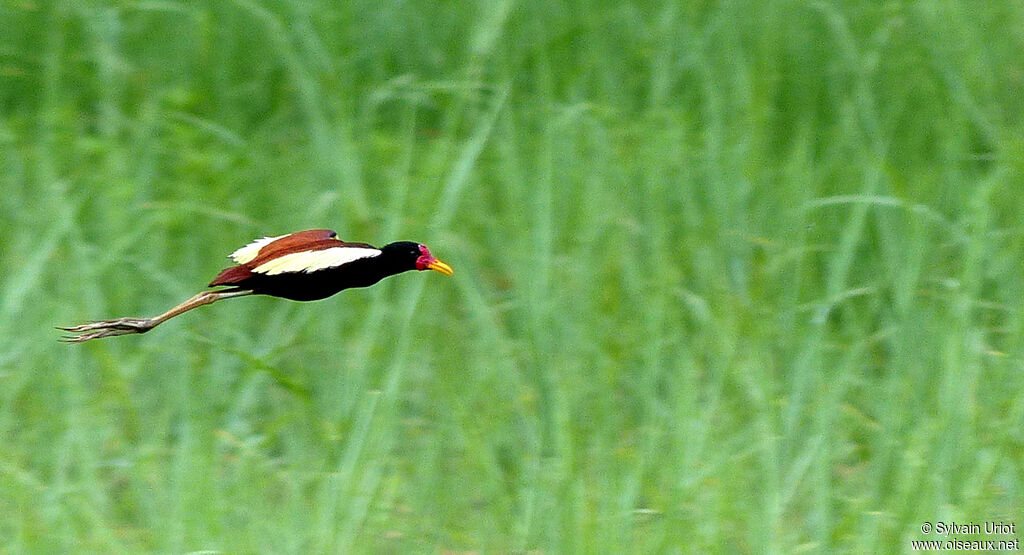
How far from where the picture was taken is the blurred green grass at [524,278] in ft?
9.61

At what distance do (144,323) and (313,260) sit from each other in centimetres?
16

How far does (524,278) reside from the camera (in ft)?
10.9

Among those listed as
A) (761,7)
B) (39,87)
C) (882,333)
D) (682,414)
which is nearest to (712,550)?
(682,414)

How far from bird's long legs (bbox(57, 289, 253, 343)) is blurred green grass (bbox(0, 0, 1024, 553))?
1422 mm

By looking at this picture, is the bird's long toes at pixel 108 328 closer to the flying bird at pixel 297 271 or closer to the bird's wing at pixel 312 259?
the flying bird at pixel 297 271

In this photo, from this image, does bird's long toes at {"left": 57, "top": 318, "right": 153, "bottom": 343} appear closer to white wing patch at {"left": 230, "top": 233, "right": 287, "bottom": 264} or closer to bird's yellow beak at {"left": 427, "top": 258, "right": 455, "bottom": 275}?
white wing patch at {"left": 230, "top": 233, "right": 287, "bottom": 264}

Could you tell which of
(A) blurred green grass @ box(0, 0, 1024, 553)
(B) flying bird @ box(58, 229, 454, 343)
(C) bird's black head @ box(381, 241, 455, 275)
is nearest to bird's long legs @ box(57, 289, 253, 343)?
(B) flying bird @ box(58, 229, 454, 343)

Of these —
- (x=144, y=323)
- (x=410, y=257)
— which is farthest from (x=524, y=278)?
(x=144, y=323)

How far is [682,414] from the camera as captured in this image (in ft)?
10.4

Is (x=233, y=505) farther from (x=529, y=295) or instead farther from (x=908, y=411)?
(x=908, y=411)

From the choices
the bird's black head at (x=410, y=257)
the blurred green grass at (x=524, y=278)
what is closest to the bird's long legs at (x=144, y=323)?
the bird's black head at (x=410, y=257)

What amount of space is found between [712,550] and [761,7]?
7.83 feet

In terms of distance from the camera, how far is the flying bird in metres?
1.11

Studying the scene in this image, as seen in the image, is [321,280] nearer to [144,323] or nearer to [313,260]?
[313,260]
